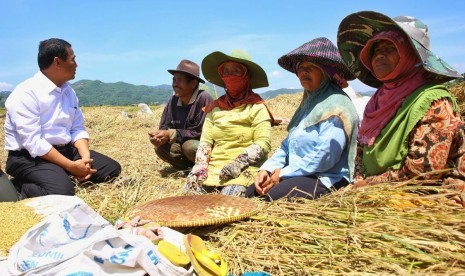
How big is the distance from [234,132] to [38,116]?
185 cm

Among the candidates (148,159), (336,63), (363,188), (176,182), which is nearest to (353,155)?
(363,188)

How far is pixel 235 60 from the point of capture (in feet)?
13.0

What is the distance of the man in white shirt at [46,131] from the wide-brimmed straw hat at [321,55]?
7.32 feet

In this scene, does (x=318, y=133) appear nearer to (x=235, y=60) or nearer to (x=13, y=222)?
(x=235, y=60)

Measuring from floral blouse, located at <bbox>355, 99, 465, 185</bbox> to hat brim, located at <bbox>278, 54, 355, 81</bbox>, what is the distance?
914 mm

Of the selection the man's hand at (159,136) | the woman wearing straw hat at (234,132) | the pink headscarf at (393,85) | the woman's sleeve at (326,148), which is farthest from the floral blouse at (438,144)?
the man's hand at (159,136)

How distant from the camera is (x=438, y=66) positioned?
8.18 ft

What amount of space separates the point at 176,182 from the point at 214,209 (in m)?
1.89

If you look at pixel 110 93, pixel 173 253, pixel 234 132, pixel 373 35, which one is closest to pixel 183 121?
pixel 234 132

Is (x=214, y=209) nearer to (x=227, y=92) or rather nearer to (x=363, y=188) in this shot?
(x=363, y=188)

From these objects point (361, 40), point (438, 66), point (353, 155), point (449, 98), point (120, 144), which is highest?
point (361, 40)

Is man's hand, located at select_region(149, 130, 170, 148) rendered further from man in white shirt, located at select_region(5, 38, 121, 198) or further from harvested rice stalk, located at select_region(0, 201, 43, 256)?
harvested rice stalk, located at select_region(0, 201, 43, 256)

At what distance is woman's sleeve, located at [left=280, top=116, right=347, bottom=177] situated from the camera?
3.00 meters

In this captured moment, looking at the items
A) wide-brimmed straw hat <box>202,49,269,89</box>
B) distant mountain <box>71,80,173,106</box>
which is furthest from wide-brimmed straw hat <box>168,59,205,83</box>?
distant mountain <box>71,80,173,106</box>
